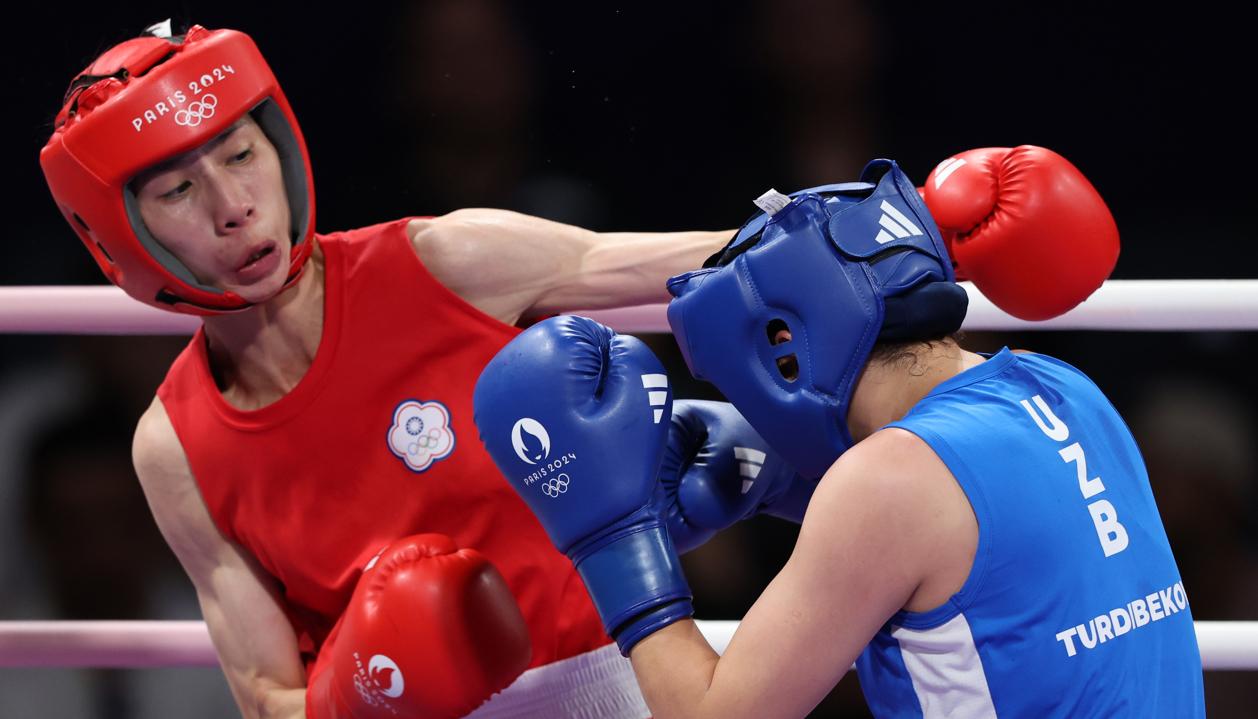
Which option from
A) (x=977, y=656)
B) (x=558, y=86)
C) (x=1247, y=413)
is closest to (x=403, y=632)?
(x=977, y=656)

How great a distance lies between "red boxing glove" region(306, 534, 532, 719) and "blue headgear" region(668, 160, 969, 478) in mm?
478

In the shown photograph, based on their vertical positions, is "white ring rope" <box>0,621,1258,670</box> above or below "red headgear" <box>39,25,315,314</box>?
below

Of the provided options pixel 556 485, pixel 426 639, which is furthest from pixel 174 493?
pixel 556 485

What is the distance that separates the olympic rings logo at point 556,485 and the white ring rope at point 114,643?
736 mm

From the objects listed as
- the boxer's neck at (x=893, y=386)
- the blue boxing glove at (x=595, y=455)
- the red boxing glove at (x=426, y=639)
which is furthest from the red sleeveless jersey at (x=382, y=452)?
the boxer's neck at (x=893, y=386)

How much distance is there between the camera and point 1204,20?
115 inches

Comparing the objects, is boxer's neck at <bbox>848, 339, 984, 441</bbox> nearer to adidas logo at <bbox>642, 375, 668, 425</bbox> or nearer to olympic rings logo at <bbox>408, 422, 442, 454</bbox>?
adidas logo at <bbox>642, 375, 668, 425</bbox>

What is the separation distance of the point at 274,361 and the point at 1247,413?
2.36 metres

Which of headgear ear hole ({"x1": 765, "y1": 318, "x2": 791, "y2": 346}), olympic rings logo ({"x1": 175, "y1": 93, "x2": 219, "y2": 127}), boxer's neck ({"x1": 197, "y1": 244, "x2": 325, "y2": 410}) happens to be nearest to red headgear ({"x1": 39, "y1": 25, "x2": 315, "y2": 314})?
olympic rings logo ({"x1": 175, "y1": 93, "x2": 219, "y2": 127})

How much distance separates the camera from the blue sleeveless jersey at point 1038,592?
117 centimetres

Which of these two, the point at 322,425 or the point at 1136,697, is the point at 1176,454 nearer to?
the point at 1136,697

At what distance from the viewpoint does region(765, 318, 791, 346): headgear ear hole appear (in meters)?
1.32

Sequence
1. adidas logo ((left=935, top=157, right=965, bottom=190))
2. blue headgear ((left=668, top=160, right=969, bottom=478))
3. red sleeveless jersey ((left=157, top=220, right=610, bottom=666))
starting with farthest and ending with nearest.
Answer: red sleeveless jersey ((left=157, top=220, right=610, bottom=666)) → adidas logo ((left=935, top=157, right=965, bottom=190)) → blue headgear ((left=668, top=160, right=969, bottom=478))

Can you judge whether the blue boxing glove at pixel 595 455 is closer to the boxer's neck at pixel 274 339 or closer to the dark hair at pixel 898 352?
the dark hair at pixel 898 352
